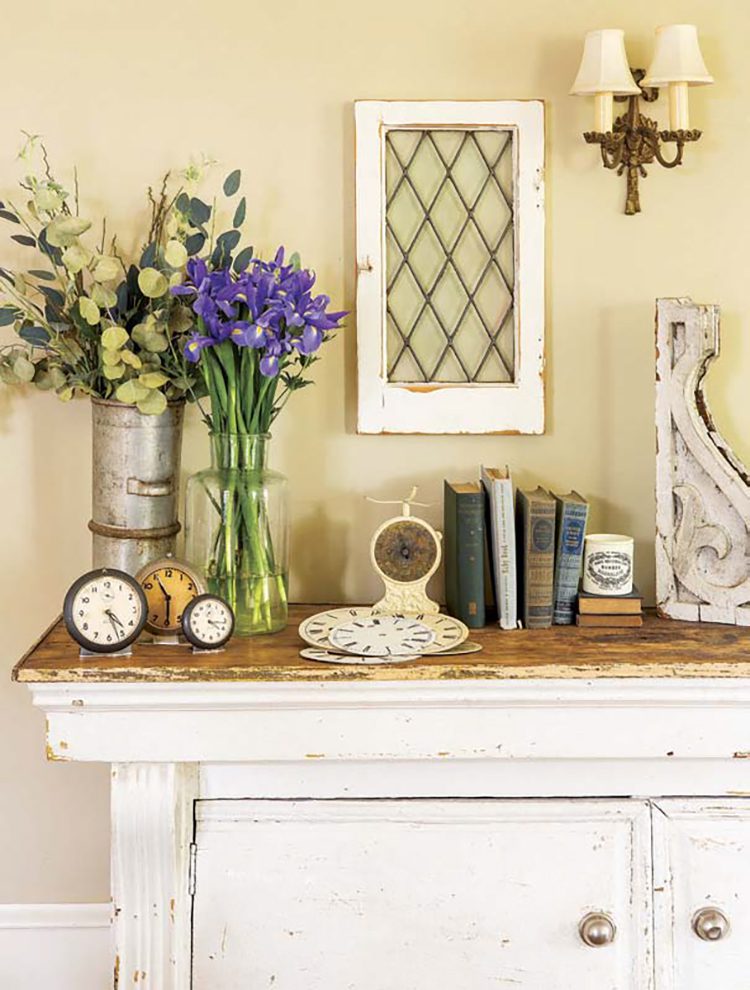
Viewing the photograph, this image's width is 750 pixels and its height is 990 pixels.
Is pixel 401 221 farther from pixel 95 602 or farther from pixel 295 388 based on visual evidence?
pixel 95 602

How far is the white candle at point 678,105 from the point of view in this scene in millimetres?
1971

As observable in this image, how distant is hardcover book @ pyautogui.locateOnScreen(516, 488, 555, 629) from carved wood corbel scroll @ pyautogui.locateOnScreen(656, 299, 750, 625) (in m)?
0.20

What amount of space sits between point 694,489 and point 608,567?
0.19 metres

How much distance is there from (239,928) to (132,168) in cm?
129

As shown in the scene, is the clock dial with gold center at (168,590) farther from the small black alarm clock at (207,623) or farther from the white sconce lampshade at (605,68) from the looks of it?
the white sconce lampshade at (605,68)

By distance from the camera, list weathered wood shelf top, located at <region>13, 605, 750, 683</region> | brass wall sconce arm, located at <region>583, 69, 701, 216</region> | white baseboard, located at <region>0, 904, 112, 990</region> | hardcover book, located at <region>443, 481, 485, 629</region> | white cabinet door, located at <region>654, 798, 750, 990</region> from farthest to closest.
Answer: white baseboard, located at <region>0, 904, 112, 990</region>
brass wall sconce arm, located at <region>583, 69, 701, 216</region>
hardcover book, located at <region>443, 481, 485, 629</region>
white cabinet door, located at <region>654, 798, 750, 990</region>
weathered wood shelf top, located at <region>13, 605, 750, 683</region>

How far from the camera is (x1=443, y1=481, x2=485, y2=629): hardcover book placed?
1912mm

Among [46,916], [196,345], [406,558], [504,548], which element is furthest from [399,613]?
[46,916]

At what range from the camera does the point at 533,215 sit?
2.07m

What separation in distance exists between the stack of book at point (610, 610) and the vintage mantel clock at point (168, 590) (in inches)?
→ 24.6

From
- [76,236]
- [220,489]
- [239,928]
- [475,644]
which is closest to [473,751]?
[475,644]

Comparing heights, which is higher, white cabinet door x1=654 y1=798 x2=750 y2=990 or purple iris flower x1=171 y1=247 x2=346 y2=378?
purple iris flower x1=171 y1=247 x2=346 y2=378

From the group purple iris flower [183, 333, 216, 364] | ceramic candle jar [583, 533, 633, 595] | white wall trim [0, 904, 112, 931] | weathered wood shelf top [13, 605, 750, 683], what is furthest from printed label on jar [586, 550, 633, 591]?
white wall trim [0, 904, 112, 931]

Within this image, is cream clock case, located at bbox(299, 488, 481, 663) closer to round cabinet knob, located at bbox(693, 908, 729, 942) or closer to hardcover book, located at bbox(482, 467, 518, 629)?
hardcover book, located at bbox(482, 467, 518, 629)
